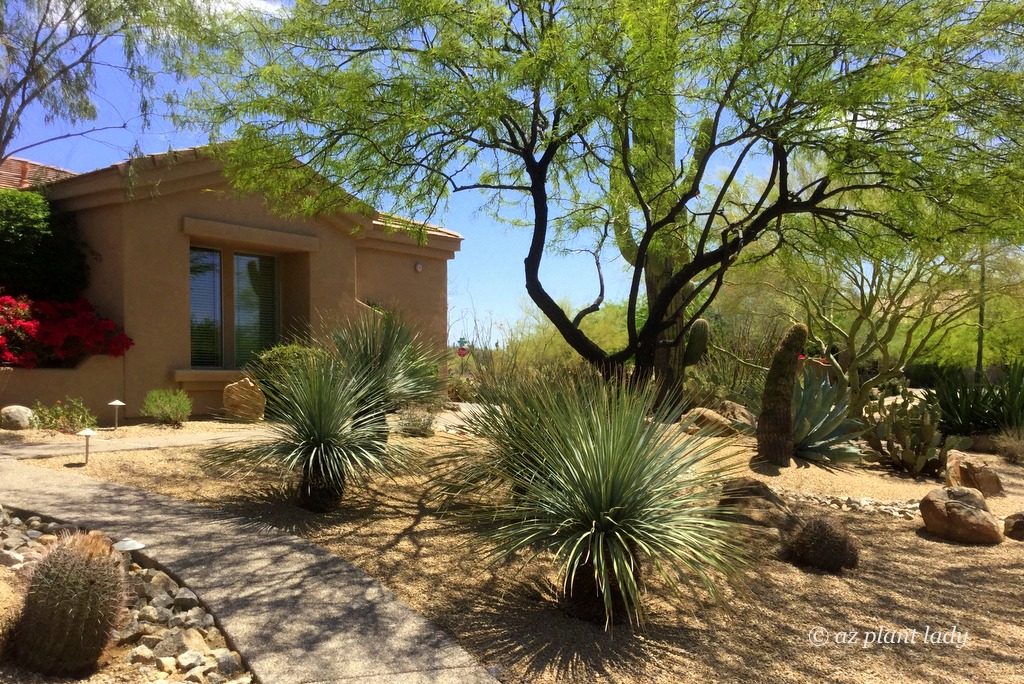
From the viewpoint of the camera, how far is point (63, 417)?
1086 centimetres

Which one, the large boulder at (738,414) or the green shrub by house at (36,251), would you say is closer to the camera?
the large boulder at (738,414)

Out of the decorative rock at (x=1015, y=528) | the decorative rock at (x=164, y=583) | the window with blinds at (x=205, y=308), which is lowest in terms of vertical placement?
the decorative rock at (x=1015, y=528)

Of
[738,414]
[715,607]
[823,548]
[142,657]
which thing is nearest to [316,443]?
[142,657]

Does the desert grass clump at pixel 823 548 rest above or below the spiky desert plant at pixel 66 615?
below

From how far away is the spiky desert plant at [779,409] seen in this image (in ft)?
32.8

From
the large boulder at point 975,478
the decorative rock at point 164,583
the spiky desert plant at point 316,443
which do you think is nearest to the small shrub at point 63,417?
the spiky desert plant at point 316,443

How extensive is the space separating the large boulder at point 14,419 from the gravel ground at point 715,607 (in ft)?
11.0

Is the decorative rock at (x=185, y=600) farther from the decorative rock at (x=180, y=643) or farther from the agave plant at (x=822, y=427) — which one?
the agave plant at (x=822, y=427)

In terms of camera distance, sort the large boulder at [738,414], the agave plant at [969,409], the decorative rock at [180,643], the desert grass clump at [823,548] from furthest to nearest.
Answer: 1. the agave plant at [969,409]
2. the large boulder at [738,414]
3. the desert grass clump at [823,548]
4. the decorative rock at [180,643]

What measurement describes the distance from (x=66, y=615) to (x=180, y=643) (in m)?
0.63

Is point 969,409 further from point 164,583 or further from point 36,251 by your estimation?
point 36,251

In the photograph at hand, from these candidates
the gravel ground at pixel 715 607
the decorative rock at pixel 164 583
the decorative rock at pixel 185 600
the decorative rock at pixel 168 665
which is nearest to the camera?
the decorative rock at pixel 168 665

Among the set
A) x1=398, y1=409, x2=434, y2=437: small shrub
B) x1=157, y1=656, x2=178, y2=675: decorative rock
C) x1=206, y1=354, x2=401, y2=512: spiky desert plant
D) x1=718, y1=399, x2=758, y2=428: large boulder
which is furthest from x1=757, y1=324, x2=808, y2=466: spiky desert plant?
x1=157, y1=656, x2=178, y2=675: decorative rock

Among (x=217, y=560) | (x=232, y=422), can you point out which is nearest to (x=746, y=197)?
(x=232, y=422)
